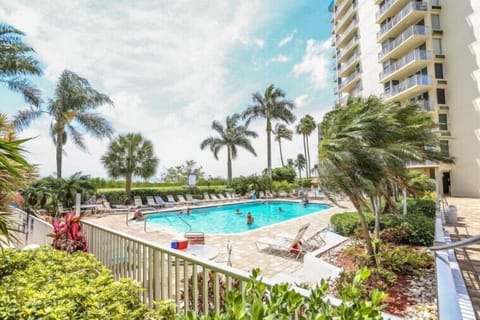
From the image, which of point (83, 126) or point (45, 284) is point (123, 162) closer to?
point (83, 126)

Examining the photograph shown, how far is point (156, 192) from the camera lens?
22.2 m

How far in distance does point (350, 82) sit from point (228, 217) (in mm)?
25973

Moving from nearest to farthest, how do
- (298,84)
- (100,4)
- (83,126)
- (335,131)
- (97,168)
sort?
1. (335,131)
2. (100,4)
3. (83,126)
4. (97,168)
5. (298,84)

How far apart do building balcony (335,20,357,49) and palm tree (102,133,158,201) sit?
29038mm

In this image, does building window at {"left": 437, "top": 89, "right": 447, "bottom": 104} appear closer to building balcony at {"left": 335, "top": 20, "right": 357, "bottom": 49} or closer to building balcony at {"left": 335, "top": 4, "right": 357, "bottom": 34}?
building balcony at {"left": 335, "top": 20, "right": 357, "bottom": 49}

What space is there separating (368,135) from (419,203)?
321 inches

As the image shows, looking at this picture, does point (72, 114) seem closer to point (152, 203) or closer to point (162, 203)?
point (152, 203)

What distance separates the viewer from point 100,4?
740cm

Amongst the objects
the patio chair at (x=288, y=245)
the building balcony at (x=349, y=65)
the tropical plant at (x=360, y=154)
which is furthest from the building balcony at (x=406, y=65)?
the patio chair at (x=288, y=245)

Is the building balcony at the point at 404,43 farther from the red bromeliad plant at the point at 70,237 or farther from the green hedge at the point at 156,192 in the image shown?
the red bromeliad plant at the point at 70,237

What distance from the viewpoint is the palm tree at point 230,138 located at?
2928cm

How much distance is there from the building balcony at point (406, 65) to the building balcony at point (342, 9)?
12980 millimetres

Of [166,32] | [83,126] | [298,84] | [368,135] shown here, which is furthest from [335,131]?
[83,126]

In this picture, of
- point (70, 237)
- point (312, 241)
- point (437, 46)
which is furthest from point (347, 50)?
point (70, 237)
